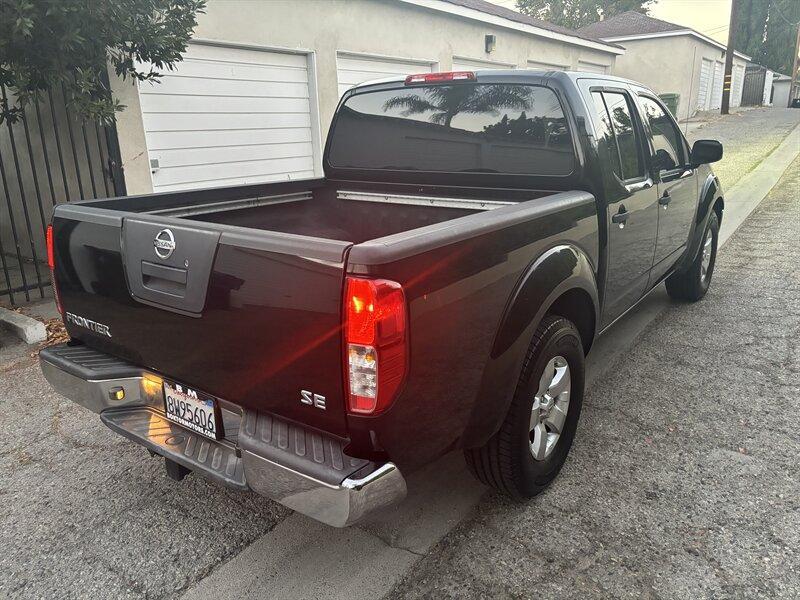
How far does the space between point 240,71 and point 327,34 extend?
1.58 m

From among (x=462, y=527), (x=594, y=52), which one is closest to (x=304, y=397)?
(x=462, y=527)

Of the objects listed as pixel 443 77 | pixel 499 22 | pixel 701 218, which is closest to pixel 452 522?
pixel 443 77

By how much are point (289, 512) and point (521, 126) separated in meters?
2.25

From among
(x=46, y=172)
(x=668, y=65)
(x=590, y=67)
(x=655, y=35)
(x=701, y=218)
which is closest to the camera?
(x=701, y=218)

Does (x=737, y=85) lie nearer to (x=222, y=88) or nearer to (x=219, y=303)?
(x=222, y=88)

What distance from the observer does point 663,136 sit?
4375mm

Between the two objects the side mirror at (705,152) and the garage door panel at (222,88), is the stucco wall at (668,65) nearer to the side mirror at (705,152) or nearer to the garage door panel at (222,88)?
the garage door panel at (222,88)

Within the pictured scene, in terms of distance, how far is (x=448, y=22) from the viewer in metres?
10.8

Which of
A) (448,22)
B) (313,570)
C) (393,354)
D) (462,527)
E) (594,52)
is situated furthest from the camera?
(594,52)

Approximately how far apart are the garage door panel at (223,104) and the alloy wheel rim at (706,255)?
5346 mm

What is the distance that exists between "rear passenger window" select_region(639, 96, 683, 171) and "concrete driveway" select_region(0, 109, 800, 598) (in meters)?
1.59

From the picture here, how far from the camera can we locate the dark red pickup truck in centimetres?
192

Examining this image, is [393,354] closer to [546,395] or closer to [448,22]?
[546,395]

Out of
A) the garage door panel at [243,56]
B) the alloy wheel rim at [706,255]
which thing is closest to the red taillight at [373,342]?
the alloy wheel rim at [706,255]
